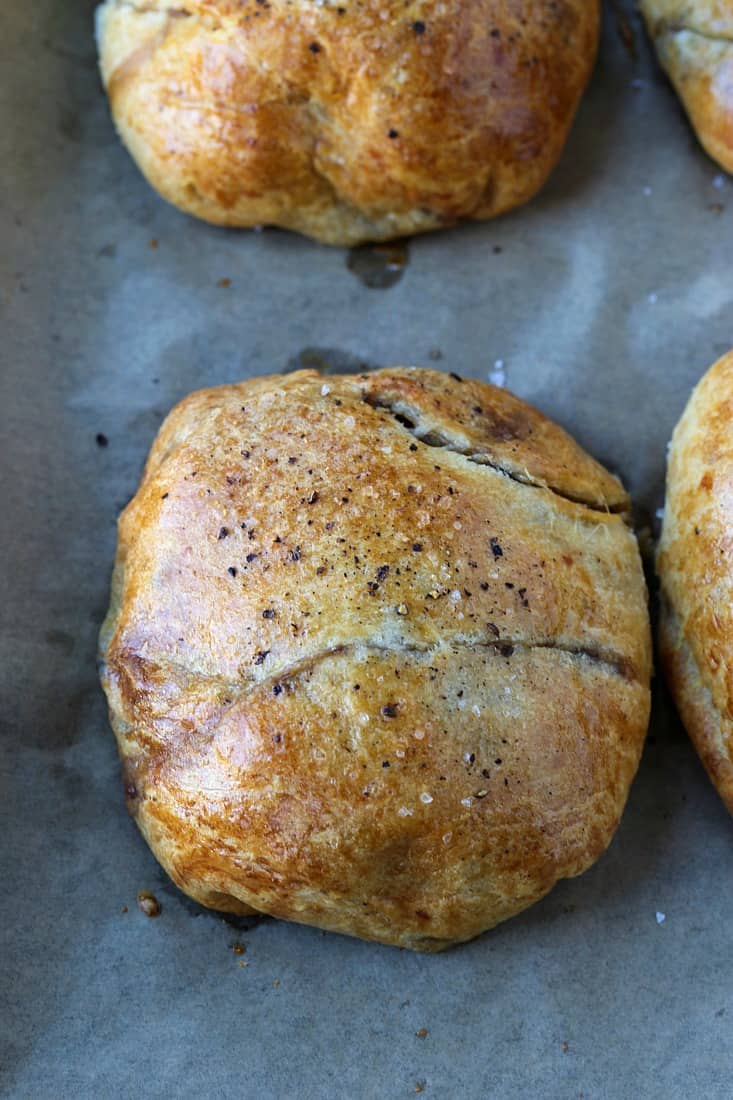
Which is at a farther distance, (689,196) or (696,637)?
(689,196)

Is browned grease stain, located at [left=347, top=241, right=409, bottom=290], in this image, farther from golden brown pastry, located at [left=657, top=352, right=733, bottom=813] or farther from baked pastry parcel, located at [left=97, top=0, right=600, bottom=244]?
golden brown pastry, located at [left=657, top=352, right=733, bottom=813]

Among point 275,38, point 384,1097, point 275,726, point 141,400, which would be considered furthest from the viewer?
point 141,400

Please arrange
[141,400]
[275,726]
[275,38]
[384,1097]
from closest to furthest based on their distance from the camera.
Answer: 1. [275,726]
2. [384,1097]
3. [275,38]
4. [141,400]

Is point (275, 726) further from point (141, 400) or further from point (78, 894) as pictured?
point (141, 400)

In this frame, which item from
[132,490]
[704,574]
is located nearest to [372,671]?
[704,574]

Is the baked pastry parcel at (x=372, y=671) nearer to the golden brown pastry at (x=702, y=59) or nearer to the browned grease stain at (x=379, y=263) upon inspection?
the browned grease stain at (x=379, y=263)

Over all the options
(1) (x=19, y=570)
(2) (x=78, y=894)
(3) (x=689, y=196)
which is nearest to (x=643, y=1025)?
(2) (x=78, y=894)

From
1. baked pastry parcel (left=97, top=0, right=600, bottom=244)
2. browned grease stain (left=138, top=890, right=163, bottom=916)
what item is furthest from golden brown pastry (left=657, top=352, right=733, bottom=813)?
browned grease stain (left=138, top=890, right=163, bottom=916)
